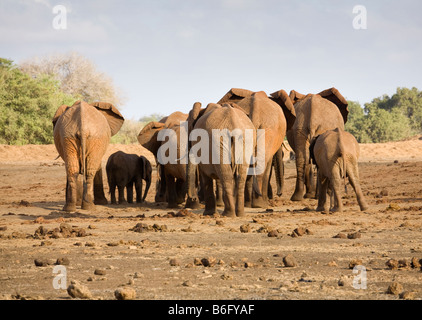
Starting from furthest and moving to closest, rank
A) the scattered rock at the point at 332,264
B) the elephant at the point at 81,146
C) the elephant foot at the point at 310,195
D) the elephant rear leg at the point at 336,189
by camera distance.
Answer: the elephant foot at the point at 310,195 → the elephant at the point at 81,146 → the elephant rear leg at the point at 336,189 → the scattered rock at the point at 332,264

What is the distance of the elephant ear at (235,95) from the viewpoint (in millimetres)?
14291

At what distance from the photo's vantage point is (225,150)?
35.6 ft

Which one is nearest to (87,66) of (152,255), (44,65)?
(44,65)

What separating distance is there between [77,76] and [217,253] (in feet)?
157

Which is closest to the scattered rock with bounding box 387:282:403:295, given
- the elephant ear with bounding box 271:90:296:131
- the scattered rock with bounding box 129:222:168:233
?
the scattered rock with bounding box 129:222:168:233

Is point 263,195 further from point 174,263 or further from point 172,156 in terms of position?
point 174,263

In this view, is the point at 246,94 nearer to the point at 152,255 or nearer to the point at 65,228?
the point at 65,228

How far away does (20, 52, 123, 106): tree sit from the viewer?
53.3 metres

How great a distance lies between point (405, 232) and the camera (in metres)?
9.03

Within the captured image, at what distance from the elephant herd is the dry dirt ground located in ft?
1.89

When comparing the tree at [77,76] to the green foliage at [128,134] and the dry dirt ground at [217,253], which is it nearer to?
the green foliage at [128,134]

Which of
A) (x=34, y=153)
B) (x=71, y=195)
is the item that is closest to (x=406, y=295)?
(x=71, y=195)

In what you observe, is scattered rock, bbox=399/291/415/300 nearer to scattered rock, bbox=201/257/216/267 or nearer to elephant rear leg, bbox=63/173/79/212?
scattered rock, bbox=201/257/216/267

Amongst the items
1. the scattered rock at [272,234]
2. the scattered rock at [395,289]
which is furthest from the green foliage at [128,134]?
the scattered rock at [395,289]
